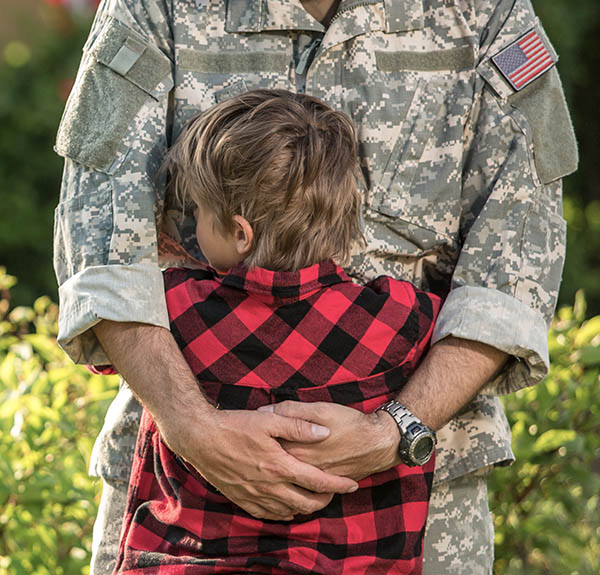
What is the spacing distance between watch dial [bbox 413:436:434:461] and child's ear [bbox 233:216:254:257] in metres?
0.51

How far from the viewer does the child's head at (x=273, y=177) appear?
188 cm

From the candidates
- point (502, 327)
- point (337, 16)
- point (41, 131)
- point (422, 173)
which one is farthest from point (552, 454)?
point (41, 131)

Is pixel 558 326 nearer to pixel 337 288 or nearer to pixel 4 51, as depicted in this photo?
pixel 337 288

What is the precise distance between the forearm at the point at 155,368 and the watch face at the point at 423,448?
408mm

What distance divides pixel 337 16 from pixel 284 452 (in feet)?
3.18

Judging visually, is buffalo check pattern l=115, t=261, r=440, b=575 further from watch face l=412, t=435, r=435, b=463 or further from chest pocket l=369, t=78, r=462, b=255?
chest pocket l=369, t=78, r=462, b=255

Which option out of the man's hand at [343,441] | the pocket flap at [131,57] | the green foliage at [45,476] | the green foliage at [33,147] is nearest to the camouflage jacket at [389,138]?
the pocket flap at [131,57]

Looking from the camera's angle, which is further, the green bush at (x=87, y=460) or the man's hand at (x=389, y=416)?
the green bush at (x=87, y=460)

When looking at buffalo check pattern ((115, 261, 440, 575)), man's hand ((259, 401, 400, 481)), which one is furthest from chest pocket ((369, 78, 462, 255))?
man's hand ((259, 401, 400, 481))

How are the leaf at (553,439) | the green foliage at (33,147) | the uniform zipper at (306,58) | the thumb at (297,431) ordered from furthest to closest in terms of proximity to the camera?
the green foliage at (33,147) < the leaf at (553,439) < the uniform zipper at (306,58) < the thumb at (297,431)

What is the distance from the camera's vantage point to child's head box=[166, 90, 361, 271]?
1876mm

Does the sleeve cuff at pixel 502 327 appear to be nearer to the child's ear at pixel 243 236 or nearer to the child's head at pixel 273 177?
the child's head at pixel 273 177

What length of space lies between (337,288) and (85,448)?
1280 mm

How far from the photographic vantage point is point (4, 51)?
21.0ft
